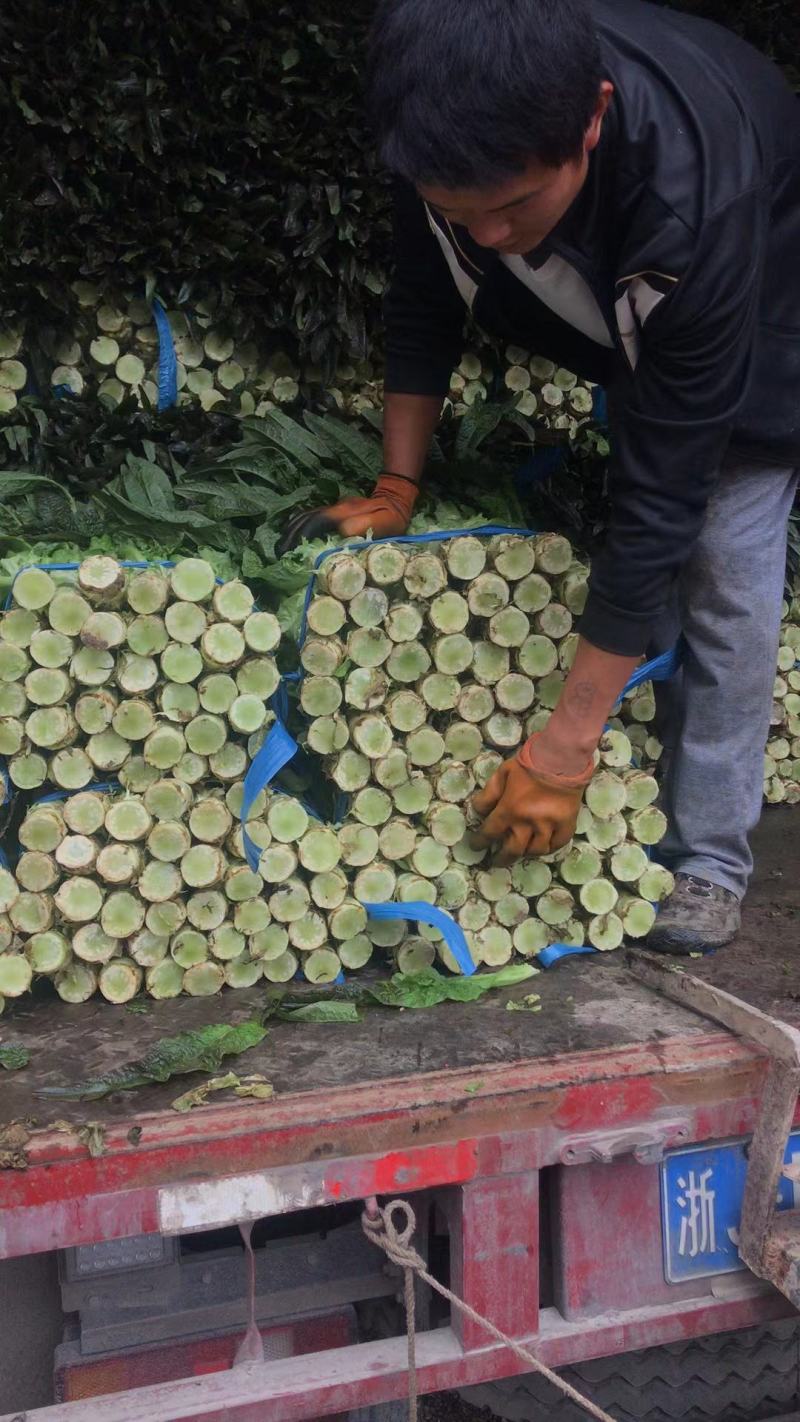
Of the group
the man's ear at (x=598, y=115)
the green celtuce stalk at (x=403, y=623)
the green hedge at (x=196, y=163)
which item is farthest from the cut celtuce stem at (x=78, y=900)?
the green hedge at (x=196, y=163)

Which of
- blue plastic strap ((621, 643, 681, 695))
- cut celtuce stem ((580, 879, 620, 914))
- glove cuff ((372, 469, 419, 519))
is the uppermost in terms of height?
glove cuff ((372, 469, 419, 519))

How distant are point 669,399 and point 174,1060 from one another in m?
1.43

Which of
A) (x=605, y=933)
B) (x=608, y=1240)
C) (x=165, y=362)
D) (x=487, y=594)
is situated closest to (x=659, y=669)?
(x=487, y=594)

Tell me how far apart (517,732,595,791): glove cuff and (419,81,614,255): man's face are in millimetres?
941

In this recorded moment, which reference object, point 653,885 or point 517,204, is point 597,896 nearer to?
point 653,885

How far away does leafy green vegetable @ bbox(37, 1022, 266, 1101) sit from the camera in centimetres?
168

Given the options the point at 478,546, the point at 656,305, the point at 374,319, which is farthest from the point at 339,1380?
the point at 374,319

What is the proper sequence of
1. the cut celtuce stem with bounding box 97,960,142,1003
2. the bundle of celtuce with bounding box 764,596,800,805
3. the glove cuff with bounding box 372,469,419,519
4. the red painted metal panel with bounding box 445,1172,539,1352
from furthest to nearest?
the bundle of celtuce with bounding box 764,596,800,805 < the glove cuff with bounding box 372,469,419,519 < the cut celtuce stem with bounding box 97,960,142,1003 < the red painted metal panel with bounding box 445,1172,539,1352

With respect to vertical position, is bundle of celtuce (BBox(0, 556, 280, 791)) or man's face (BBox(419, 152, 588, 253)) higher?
man's face (BBox(419, 152, 588, 253))

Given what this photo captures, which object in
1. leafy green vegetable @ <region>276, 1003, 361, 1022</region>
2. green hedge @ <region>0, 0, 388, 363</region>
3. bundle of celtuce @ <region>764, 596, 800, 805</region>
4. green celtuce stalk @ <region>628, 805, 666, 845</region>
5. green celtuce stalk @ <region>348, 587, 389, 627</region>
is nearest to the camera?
leafy green vegetable @ <region>276, 1003, 361, 1022</region>

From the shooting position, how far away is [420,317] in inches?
103

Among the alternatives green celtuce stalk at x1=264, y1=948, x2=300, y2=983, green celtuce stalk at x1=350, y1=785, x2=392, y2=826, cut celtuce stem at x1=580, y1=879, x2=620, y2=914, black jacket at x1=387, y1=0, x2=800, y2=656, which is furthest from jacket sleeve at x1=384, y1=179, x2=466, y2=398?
green celtuce stalk at x1=264, y1=948, x2=300, y2=983

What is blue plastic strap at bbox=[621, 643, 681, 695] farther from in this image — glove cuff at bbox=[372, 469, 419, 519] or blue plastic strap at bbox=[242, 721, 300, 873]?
blue plastic strap at bbox=[242, 721, 300, 873]

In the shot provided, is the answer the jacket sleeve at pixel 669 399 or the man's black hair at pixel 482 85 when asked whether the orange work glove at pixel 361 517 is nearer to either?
the jacket sleeve at pixel 669 399
